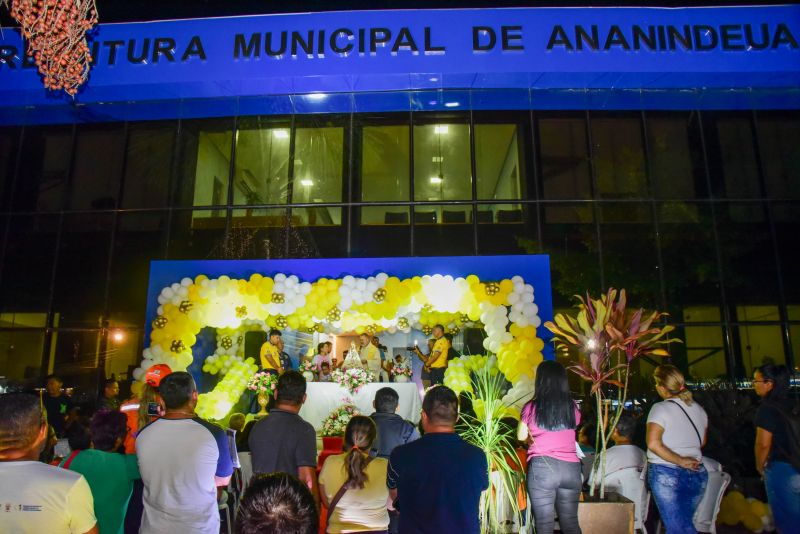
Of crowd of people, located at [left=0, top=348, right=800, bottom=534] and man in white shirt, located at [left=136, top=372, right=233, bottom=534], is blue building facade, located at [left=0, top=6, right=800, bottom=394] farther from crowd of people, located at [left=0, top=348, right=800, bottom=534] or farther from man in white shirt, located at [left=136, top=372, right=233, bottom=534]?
man in white shirt, located at [left=136, top=372, right=233, bottom=534]

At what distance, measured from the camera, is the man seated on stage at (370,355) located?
948 centimetres

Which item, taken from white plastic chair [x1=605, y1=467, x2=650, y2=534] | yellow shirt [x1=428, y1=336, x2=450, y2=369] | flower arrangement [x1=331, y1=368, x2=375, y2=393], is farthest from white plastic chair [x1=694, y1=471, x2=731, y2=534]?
yellow shirt [x1=428, y1=336, x2=450, y2=369]

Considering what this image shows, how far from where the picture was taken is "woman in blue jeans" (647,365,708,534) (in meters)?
3.71

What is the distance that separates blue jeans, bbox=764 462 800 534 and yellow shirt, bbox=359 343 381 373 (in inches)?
257

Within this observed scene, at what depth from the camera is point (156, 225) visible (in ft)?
50.4

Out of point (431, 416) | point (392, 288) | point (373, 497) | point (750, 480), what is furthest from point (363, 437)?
point (750, 480)

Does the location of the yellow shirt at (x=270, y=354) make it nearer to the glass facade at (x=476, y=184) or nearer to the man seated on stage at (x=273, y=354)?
the man seated on stage at (x=273, y=354)

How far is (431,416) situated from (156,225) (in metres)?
14.6

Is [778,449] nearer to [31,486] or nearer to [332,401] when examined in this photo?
[31,486]

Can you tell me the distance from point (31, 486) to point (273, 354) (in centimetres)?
689

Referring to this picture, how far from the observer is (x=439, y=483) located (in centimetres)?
247

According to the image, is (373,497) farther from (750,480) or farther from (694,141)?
(694,141)

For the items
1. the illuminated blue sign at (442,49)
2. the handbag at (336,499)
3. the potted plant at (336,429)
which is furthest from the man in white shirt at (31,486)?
the illuminated blue sign at (442,49)

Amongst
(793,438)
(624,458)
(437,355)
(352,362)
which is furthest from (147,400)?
(437,355)
